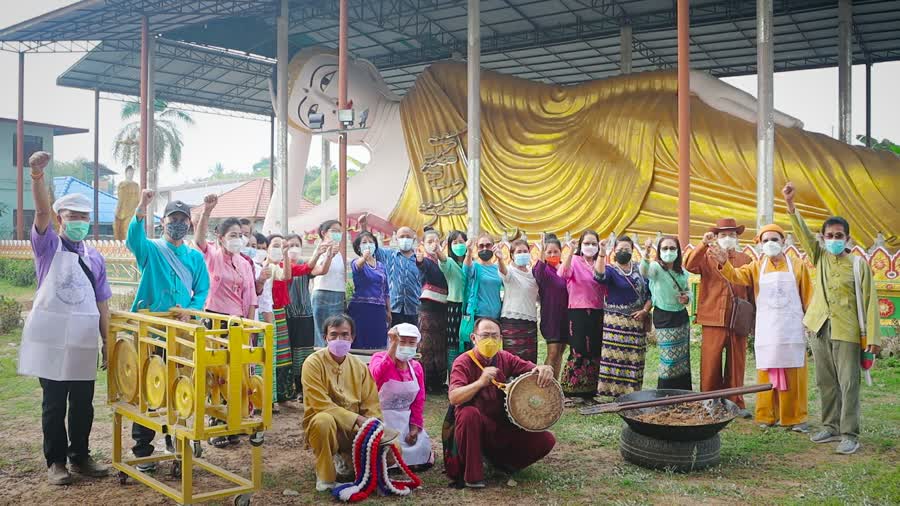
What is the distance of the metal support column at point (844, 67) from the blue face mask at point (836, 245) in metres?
13.1

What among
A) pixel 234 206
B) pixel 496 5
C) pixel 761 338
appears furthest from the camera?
pixel 234 206

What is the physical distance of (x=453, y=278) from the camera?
6.39 metres

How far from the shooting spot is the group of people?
4145mm

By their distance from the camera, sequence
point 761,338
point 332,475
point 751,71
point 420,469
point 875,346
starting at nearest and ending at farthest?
point 332,475
point 420,469
point 875,346
point 761,338
point 751,71

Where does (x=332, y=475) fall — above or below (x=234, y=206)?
below

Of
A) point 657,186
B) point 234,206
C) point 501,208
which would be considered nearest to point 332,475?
point 657,186

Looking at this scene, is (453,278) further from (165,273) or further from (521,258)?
(165,273)

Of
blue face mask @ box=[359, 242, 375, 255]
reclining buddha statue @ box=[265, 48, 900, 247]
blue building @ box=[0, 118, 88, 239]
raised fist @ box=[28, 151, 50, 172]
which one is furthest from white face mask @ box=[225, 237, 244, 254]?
blue building @ box=[0, 118, 88, 239]

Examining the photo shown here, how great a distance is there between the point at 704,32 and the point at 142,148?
1422 cm

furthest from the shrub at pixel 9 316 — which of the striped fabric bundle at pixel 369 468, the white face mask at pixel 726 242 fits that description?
the white face mask at pixel 726 242

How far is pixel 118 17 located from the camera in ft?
58.2

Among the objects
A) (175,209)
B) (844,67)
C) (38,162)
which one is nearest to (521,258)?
(175,209)

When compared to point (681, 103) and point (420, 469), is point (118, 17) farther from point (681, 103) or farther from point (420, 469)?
point (420, 469)

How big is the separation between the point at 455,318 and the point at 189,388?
3.23 m
